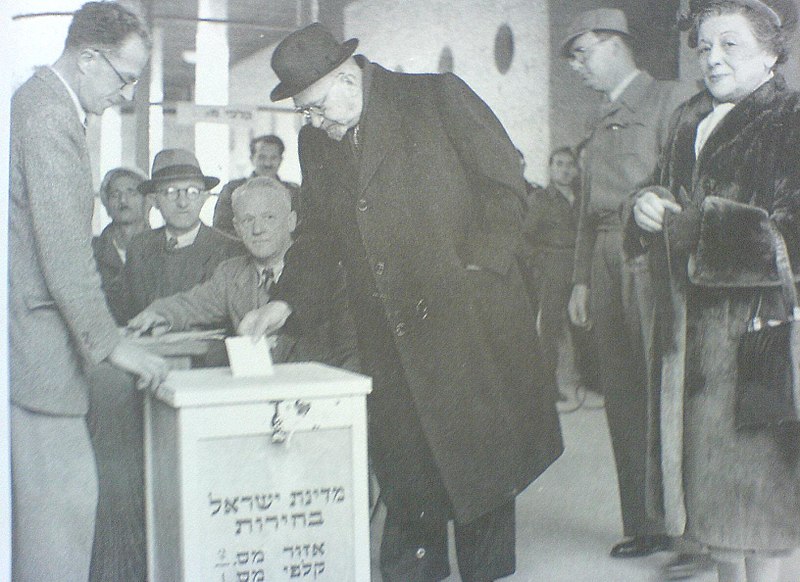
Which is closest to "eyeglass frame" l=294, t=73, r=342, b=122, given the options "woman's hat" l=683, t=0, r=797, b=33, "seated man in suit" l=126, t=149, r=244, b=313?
"seated man in suit" l=126, t=149, r=244, b=313

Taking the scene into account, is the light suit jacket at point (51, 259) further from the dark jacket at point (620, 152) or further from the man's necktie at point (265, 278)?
the dark jacket at point (620, 152)

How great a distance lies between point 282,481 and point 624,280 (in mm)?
1200

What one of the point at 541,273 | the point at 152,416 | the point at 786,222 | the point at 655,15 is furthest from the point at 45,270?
the point at 786,222

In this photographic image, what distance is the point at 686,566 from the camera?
2779mm

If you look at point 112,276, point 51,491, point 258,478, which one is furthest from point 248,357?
point 51,491

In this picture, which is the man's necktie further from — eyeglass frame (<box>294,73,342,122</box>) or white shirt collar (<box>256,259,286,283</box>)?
eyeglass frame (<box>294,73,342,122</box>)

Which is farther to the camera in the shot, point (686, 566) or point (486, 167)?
point (686, 566)

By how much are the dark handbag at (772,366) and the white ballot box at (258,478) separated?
1149 millimetres

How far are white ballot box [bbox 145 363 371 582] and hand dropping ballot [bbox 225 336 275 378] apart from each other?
0.04 meters

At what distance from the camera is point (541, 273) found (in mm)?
2715

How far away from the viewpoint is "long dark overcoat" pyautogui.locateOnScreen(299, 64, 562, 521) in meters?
2.59

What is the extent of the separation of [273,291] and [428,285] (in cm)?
45

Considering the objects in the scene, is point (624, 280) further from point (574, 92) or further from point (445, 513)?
point (445, 513)

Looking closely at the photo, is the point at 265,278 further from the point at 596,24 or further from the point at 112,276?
the point at 596,24
